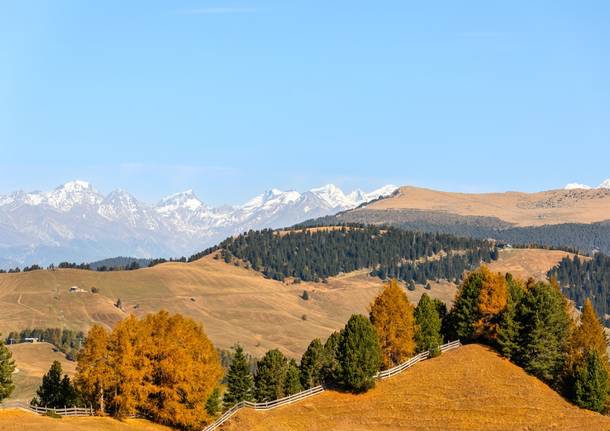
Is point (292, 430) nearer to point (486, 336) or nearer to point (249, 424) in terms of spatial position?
point (249, 424)

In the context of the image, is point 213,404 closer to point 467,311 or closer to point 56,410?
point 56,410

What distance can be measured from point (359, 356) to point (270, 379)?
12037 mm

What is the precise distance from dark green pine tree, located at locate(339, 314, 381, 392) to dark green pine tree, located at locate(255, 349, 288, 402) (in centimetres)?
810

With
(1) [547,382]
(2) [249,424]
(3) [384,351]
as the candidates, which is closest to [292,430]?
(2) [249,424]

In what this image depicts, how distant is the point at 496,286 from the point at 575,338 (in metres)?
13.9

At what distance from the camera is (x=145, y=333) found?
383 ft

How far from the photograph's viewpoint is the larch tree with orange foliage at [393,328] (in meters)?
136

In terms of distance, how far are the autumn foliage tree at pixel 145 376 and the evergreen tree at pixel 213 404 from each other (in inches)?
113

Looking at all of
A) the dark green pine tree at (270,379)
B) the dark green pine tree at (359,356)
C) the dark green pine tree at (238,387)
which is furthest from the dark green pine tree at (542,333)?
the dark green pine tree at (238,387)

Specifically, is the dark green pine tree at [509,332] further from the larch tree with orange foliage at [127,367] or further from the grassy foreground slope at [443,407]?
the larch tree with orange foliage at [127,367]

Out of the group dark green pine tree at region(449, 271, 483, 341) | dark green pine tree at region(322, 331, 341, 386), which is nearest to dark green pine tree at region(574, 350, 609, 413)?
dark green pine tree at region(449, 271, 483, 341)

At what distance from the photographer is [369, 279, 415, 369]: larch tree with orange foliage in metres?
136

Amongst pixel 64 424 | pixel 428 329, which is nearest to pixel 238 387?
pixel 64 424

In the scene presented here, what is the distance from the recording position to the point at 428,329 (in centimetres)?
14088
